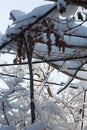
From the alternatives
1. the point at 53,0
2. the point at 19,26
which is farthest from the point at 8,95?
the point at 53,0

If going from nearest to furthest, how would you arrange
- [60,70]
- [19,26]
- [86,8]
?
[86,8]
[19,26]
[60,70]

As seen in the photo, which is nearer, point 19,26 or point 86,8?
point 86,8

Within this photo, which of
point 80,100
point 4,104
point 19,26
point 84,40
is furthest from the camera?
point 80,100

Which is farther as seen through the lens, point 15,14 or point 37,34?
point 15,14

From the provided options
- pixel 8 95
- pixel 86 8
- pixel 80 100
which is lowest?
pixel 80 100

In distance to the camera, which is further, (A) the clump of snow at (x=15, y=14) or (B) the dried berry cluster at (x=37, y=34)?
(A) the clump of snow at (x=15, y=14)

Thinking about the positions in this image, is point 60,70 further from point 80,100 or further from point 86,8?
point 80,100

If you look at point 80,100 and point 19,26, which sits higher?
point 19,26

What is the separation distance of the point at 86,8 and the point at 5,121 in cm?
303

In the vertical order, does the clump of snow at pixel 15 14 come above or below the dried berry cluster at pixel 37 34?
above

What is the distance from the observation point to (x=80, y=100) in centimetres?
858

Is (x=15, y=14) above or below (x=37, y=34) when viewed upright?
above

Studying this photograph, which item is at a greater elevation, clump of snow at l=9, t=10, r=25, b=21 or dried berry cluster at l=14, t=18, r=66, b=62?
clump of snow at l=9, t=10, r=25, b=21

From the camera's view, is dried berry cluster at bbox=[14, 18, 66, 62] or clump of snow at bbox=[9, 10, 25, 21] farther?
clump of snow at bbox=[9, 10, 25, 21]
